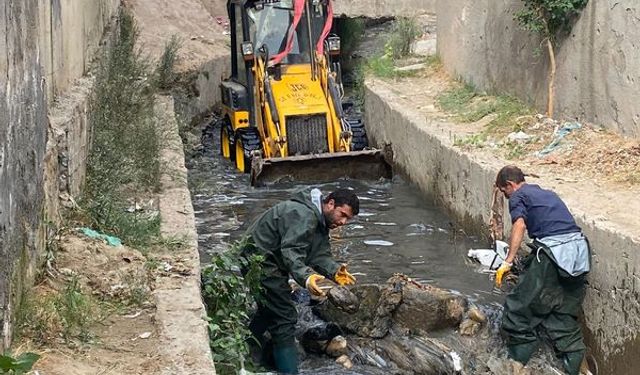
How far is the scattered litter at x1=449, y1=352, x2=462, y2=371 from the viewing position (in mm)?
7773

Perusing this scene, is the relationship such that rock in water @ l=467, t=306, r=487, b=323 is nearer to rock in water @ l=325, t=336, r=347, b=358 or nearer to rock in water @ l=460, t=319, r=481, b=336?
rock in water @ l=460, t=319, r=481, b=336

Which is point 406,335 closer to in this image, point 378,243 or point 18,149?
point 378,243

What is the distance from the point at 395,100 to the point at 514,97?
7.57 feet

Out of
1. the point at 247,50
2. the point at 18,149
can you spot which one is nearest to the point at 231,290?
the point at 18,149

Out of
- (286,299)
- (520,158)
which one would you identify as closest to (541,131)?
(520,158)

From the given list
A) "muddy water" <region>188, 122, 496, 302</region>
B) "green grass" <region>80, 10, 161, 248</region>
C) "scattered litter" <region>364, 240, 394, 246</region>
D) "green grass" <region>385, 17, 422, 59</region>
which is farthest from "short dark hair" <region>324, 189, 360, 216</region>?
"green grass" <region>385, 17, 422, 59</region>

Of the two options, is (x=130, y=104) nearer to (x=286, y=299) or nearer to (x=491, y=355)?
(x=286, y=299)

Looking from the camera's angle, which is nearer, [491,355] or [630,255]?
[630,255]

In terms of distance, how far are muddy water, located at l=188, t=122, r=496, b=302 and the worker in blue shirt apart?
1.07 meters

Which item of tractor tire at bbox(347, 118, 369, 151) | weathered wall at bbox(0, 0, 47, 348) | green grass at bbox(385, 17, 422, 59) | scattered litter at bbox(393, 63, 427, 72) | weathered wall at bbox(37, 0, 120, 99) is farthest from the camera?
green grass at bbox(385, 17, 422, 59)

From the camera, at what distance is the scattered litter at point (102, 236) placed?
7.24 meters

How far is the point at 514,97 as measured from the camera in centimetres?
1305

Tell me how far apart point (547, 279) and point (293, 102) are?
6.84 metres

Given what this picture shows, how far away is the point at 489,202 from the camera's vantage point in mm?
10227
